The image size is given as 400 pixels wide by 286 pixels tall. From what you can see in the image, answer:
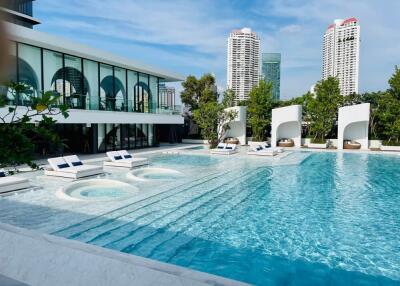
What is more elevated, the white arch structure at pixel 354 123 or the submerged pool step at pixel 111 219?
the white arch structure at pixel 354 123

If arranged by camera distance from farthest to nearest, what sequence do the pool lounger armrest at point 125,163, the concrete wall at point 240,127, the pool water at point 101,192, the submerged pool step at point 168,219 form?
the concrete wall at point 240,127 < the pool lounger armrest at point 125,163 < the pool water at point 101,192 < the submerged pool step at point 168,219

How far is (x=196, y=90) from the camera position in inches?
1528

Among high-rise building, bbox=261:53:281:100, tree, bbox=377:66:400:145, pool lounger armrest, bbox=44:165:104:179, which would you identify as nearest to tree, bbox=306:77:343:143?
tree, bbox=377:66:400:145

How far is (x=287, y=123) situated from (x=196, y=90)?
13.4 metres

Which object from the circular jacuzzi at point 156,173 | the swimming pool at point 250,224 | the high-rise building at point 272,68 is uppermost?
the high-rise building at point 272,68

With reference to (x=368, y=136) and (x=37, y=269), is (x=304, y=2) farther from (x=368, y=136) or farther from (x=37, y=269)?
(x=368, y=136)

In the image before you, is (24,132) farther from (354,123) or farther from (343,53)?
(343,53)

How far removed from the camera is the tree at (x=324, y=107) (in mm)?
28047

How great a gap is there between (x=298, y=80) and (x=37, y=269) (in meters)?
40.6

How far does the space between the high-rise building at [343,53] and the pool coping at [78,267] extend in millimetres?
60459

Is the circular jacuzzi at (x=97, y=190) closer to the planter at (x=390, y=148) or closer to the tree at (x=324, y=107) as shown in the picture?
the tree at (x=324, y=107)

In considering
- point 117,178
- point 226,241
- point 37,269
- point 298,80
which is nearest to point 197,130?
point 298,80

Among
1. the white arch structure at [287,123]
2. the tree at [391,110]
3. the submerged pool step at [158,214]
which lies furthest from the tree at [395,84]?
the submerged pool step at [158,214]

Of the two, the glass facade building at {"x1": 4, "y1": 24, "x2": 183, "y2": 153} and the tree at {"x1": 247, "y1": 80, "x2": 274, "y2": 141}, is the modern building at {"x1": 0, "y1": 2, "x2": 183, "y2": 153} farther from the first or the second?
the tree at {"x1": 247, "y1": 80, "x2": 274, "y2": 141}
